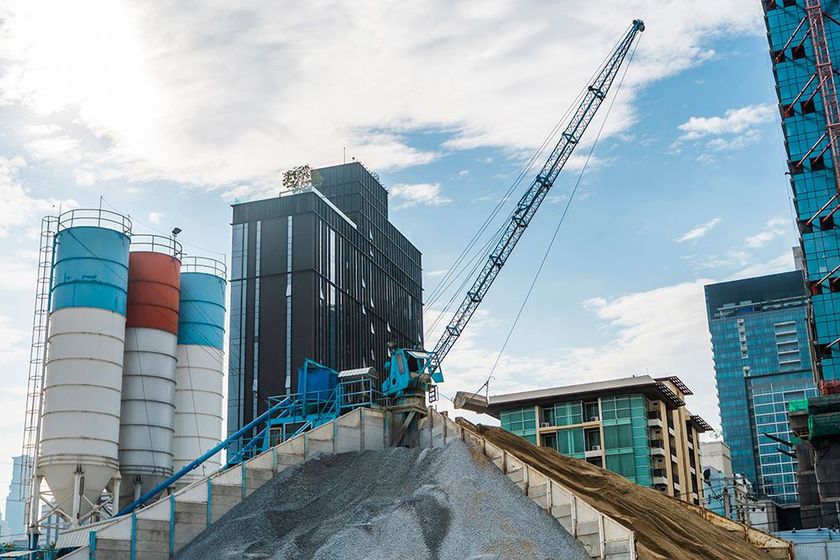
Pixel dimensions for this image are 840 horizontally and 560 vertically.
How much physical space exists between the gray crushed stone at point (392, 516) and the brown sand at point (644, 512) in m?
3.42

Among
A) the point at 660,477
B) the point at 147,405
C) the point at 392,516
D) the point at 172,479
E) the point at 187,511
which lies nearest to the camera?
the point at 392,516

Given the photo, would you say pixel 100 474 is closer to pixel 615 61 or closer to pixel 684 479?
pixel 615 61

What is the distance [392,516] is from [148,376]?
24.1m

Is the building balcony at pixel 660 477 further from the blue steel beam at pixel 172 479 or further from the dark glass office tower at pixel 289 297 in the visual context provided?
the blue steel beam at pixel 172 479

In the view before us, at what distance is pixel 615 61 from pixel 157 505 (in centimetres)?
5648

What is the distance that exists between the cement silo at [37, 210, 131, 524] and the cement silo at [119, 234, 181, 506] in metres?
2.64

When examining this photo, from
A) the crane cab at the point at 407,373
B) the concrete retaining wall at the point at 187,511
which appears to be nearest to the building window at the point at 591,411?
the crane cab at the point at 407,373

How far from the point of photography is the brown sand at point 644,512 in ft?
138

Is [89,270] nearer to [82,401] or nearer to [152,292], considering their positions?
[152,292]

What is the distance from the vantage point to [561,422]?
10638cm

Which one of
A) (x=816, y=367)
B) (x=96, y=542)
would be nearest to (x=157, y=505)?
(x=96, y=542)

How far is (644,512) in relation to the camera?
46.1 meters

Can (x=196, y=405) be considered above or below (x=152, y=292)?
below

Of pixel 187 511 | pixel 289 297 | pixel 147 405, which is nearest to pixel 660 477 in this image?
pixel 289 297
